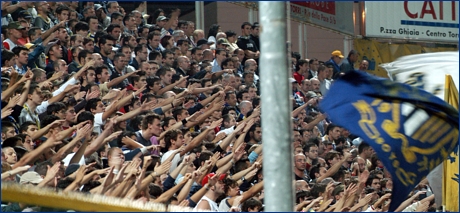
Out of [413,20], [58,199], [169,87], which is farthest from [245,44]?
[58,199]

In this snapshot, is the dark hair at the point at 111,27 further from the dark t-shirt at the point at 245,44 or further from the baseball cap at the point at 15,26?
the dark t-shirt at the point at 245,44

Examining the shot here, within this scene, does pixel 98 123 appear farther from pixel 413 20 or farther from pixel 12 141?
pixel 413 20

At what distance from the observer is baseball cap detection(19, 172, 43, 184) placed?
320 inches

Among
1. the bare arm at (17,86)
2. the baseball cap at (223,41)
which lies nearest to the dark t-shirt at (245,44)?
the baseball cap at (223,41)

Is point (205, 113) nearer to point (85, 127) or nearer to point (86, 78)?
point (86, 78)

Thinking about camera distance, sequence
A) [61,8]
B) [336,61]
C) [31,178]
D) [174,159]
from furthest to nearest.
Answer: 1. [336,61]
2. [61,8]
3. [174,159]
4. [31,178]

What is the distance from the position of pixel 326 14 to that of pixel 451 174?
1269cm

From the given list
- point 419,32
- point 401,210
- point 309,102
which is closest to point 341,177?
point 401,210

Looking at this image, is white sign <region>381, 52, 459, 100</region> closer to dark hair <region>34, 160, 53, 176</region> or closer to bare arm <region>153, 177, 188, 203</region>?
bare arm <region>153, 177, 188, 203</region>

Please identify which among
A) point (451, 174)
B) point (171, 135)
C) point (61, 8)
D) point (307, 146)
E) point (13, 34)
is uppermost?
point (61, 8)

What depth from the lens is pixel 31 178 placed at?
8.20 meters

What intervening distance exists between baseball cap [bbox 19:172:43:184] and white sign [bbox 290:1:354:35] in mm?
12749

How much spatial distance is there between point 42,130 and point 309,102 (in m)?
6.66

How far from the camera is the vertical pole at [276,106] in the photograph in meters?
4.47
